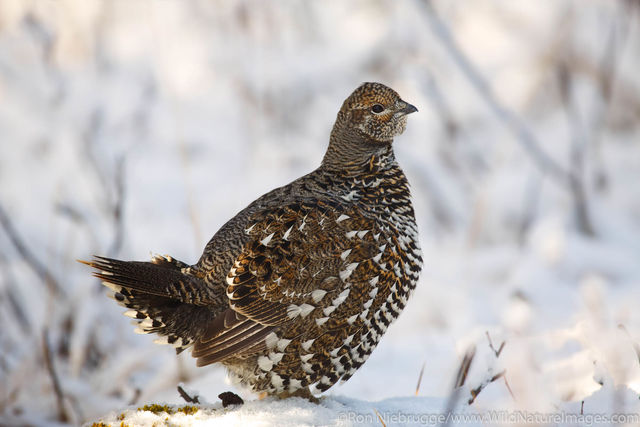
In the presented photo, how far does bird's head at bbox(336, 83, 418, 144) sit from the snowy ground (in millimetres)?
1695

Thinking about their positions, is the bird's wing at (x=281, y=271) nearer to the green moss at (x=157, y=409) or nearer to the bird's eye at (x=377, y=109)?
the green moss at (x=157, y=409)

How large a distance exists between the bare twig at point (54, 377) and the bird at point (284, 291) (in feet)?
2.86

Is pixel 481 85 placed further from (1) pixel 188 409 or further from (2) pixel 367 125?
(1) pixel 188 409

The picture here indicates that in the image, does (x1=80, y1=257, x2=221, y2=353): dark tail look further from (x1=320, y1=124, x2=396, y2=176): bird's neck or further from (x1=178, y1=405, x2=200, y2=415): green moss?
(x1=320, y1=124, x2=396, y2=176): bird's neck

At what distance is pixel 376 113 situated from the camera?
3365 millimetres

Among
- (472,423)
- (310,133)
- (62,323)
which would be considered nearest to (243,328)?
(472,423)

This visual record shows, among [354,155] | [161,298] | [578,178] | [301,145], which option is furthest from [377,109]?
[301,145]

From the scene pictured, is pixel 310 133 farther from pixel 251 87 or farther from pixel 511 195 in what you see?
pixel 511 195

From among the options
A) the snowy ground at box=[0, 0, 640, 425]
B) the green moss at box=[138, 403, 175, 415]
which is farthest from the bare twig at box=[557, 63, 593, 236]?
the green moss at box=[138, 403, 175, 415]

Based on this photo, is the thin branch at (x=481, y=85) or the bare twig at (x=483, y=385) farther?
the thin branch at (x=481, y=85)

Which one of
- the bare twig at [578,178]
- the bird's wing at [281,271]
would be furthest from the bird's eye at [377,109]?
the bare twig at [578,178]

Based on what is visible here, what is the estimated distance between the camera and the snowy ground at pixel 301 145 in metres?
5.42

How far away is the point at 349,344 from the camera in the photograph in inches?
113

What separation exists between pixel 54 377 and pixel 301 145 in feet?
18.0
